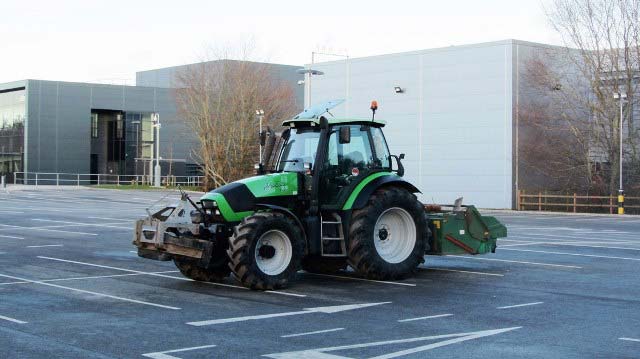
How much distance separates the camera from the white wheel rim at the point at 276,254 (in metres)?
13.7

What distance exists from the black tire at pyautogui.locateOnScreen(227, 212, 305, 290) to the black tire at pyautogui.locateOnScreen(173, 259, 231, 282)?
1.23m

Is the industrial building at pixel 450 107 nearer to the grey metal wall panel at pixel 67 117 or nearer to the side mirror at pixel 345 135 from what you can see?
the grey metal wall panel at pixel 67 117

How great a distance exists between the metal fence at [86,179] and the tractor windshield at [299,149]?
6734cm

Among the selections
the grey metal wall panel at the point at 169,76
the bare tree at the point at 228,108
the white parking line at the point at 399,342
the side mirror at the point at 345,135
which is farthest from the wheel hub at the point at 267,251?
the grey metal wall panel at the point at 169,76

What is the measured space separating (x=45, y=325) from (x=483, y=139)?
140 ft

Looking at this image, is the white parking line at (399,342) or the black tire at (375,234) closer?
the white parking line at (399,342)

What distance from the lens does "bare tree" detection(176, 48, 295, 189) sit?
67.2 meters

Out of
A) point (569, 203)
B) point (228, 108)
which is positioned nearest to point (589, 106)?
point (569, 203)

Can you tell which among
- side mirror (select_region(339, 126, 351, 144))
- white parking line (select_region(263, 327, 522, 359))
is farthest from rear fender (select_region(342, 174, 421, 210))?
white parking line (select_region(263, 327, 522, 359))

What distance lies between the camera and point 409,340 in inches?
385

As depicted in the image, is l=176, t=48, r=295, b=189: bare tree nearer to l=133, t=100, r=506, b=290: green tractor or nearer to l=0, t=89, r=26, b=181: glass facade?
l=0, t=89, r=26, b=181: glass facade

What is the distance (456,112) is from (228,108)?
22.5m

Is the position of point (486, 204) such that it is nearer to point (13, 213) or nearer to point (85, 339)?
point (13, 213)

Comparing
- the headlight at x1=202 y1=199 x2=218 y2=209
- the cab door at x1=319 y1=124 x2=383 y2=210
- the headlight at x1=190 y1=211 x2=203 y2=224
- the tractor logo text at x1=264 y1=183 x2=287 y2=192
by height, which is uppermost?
the cab door at x1=319 y1=124 x2=383 y2=210
